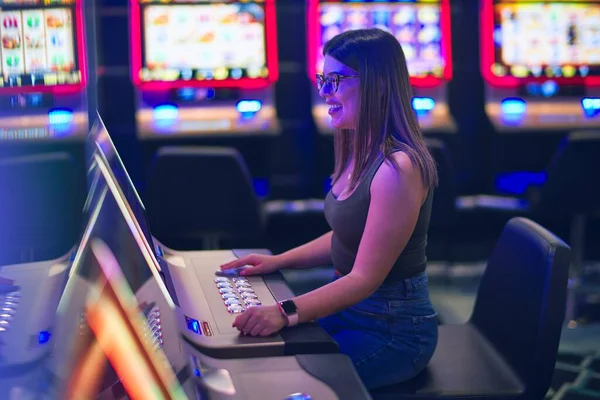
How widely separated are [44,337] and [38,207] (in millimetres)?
106

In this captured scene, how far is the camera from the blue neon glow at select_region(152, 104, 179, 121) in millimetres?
4059

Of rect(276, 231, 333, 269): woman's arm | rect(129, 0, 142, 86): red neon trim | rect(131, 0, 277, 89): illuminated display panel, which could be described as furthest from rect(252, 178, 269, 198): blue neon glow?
rect(276, 231, 333, 269): woman's arm

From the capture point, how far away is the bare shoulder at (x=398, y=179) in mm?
1508

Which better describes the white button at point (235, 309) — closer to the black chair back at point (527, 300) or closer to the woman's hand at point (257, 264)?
the woman's hand at point (257, 264)

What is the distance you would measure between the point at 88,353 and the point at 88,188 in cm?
29

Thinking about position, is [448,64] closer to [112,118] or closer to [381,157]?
[112,118]

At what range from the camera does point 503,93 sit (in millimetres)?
4312

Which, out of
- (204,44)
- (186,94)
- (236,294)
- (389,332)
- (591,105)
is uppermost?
(204,44)

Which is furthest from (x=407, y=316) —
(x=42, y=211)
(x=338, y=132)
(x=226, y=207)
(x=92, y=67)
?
(x=226, y=207)

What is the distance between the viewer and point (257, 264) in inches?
62.0

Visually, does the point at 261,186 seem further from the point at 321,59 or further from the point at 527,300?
the point at 527,300

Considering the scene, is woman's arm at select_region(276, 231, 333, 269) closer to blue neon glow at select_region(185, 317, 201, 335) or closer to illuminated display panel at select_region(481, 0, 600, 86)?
blue neon glow at select_region(185, 317, 201, 335)

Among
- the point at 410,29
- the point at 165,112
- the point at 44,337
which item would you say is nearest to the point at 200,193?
the point at 165,112

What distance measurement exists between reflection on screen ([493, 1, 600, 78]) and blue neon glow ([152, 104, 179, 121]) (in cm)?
160
